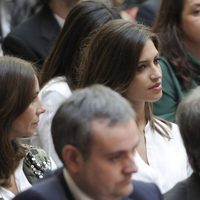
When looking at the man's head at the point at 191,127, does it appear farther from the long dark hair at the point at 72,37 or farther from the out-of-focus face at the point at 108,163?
the long dark hair at the point at 72,37

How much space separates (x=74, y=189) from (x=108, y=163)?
176 mm

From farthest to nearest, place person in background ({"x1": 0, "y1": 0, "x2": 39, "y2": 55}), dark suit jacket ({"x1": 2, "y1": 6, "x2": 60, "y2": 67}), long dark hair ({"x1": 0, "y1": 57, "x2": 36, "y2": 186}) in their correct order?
person in background ({"x1": 0, "y1": 0, "x2": 39, "y2": 55})
dark suit jacket ({"x1": 2, "y1": 6, "x2": 60, "y2": 67})
long dark hair ({"x1": 0, "y1": 57, "x2": 36, "y2": 186})

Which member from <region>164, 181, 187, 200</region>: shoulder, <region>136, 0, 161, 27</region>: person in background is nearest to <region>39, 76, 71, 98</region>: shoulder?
<region>164, 181, 187, 200</region>: shoulder

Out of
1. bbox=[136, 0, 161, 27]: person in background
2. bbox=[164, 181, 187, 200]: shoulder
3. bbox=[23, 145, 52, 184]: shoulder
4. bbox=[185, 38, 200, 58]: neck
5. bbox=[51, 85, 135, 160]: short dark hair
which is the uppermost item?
bbox=[51, 85, 135, 160]: short dark hair

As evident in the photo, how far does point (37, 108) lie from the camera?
12.6 feet

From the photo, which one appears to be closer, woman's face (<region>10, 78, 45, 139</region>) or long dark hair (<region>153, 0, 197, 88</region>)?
woman's face (<region>10, 78, 45, 139</region>)

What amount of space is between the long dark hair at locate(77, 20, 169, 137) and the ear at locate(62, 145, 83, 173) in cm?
133

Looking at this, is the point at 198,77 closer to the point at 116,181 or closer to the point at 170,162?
the point at 170,162

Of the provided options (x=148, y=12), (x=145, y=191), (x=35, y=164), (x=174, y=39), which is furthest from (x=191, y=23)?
(x=145, y=191)

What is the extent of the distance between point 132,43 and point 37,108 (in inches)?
25.5

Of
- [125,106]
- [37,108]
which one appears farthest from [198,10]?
[125,106]

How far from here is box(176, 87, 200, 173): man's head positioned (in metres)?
3.36

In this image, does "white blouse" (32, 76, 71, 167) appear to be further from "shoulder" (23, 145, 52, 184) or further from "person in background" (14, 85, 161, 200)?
"person in background" (14, 85, 161, 200)

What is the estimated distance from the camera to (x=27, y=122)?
378 cm
